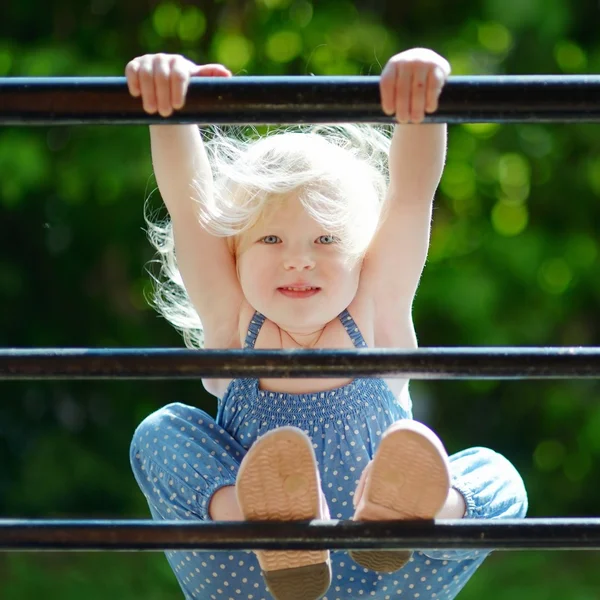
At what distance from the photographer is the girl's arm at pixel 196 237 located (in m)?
1.49

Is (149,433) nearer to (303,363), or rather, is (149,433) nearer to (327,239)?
(327,239)

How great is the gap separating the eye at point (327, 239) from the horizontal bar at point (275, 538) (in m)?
0.56

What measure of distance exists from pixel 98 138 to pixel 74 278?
62 cm

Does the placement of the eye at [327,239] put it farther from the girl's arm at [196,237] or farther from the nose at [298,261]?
the girl's arm at [196,237]

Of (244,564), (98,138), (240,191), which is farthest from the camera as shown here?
(98,138)

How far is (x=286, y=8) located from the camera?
3.93 m

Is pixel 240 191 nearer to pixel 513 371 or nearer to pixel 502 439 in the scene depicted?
pixel 513 371

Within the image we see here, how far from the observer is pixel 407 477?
1.13 meters

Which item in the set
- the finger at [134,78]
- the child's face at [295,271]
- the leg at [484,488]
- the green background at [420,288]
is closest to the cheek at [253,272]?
the child's face at [295,271]

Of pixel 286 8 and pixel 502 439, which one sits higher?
pixel 286 8

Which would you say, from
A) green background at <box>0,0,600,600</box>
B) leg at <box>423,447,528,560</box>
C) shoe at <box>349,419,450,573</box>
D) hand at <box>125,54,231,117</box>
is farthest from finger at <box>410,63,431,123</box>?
green background at <box>0,0,600,600</box>

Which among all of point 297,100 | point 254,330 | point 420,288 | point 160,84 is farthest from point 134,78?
point 420,288

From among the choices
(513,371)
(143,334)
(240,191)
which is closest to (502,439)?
(143,334)

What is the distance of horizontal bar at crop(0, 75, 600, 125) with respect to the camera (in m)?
0.92
